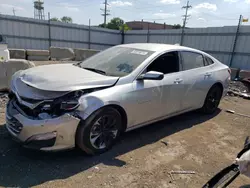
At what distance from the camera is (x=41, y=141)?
264 centimetres

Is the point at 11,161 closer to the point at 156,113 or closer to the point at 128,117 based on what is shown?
the point at 128,117

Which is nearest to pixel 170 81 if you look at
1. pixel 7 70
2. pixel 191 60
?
pixel 191 60

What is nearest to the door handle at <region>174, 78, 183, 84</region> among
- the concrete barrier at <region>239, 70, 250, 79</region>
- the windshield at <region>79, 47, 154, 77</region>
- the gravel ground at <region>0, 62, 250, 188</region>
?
the windshield at <region>79, 47, 154, 77</region>

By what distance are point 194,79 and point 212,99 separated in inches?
44.4

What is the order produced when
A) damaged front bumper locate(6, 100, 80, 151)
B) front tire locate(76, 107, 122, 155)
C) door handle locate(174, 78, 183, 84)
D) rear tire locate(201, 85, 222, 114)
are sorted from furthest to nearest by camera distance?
1. rear tire locate(201, 85, 222, 114)
2. door handle locate(174, 78, 183, 84)
3. front tire locate(76, 107, 122, 155)
4. damaged front bumper locate(6, 100, 80, 151)

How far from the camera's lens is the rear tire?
16.3 ft

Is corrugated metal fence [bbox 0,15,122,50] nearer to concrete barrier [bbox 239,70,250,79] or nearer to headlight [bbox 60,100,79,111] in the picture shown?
concrete barrier [bbox 239,70,250,79]

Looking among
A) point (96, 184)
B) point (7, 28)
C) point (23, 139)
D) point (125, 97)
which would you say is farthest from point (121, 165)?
point (7, 28)

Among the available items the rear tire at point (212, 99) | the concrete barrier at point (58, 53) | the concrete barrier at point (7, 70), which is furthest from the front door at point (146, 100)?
the concrete barrier at point (58, 53)

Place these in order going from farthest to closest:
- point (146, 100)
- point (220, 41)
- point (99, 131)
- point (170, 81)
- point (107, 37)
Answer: point (107, 37) → point (220, 41) → point (170, 81) → point (146, 100) → point (99, 131)

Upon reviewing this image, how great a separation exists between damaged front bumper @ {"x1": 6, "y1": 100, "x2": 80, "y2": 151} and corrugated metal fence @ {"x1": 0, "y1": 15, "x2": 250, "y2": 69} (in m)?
13.0

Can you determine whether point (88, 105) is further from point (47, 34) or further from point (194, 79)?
→ point (47, 34)

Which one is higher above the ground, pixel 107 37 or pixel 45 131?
pixel 107 37

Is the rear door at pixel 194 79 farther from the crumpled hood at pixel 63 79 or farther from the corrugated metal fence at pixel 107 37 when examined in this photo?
the corrugated metal fence at pixel 107 37
